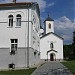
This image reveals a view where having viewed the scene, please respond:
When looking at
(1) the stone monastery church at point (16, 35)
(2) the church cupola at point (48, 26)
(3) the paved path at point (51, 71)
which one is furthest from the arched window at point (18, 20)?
(2) the church cupola at point (48, 26)

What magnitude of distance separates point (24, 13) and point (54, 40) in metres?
51.7

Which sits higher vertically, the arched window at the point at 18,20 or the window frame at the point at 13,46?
the arched window at the point at 18,20

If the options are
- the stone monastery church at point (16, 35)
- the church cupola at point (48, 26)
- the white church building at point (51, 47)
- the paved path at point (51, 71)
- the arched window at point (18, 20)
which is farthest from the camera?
the church cupola at point (48, 26)

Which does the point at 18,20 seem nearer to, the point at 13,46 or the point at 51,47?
the point at 13,46

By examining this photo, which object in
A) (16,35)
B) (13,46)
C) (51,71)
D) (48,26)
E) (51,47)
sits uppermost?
(48,26)

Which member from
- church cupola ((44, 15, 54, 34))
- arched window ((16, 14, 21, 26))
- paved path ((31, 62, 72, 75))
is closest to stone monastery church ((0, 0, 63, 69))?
arched window ((16, 14, 21, 26))

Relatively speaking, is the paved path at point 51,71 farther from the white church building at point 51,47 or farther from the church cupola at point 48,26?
the church cupola at point 48,26

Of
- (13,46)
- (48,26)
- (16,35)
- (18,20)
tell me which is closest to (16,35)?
(16,35)

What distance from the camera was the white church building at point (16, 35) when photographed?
3272cm

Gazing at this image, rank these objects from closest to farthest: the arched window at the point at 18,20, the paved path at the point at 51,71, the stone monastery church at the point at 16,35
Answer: the paved path at the point at 51,71
the stone monastery church at the point at 16,35
the arched window at the point at 18,20

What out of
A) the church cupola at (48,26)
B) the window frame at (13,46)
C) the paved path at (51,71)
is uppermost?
the church cupola at (48,26)

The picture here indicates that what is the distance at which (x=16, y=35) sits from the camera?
33250mm

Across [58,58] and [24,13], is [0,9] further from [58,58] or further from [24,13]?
[58,58]

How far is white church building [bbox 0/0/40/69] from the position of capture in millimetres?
32719
